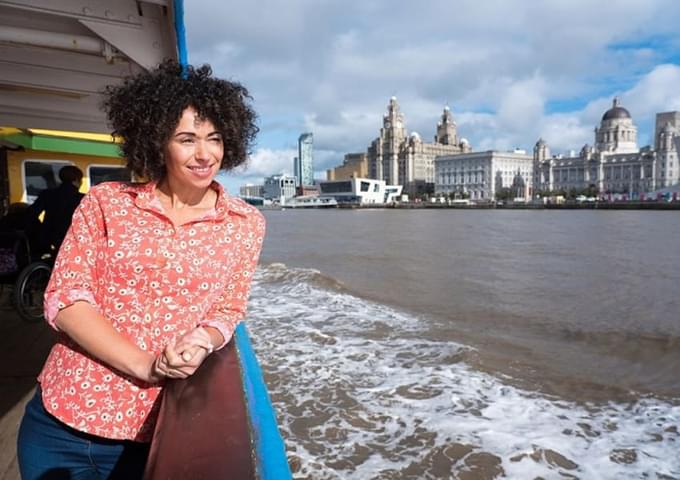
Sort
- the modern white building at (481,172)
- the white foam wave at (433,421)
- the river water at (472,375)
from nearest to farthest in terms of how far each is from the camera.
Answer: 1. the white foam wave at (433,421)
2. the river water at (472,375)
3. the modern white building at (481,172)

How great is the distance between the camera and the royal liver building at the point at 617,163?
10881 cm

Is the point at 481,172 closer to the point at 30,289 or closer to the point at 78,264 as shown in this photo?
the point at 30,289

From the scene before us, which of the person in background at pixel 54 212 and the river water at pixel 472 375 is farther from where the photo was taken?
the person in background at pixel 54 212

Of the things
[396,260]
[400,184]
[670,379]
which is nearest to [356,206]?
[400,184]

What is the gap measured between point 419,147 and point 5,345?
473ft

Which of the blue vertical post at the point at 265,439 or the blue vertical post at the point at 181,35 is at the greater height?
the blue vertical post at the point at 181,35

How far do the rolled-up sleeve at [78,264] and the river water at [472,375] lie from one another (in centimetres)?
272

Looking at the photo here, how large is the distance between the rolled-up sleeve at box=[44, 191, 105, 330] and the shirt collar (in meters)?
0.11

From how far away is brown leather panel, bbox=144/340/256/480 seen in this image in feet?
2.91

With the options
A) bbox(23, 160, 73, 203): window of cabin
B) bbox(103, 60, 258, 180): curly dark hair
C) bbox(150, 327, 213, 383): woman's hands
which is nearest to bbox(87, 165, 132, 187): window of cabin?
bbox(23, 160, 73, 203): window of cabin

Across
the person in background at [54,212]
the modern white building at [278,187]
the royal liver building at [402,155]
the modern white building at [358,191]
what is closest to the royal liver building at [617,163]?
the royal liver building at [402,155]

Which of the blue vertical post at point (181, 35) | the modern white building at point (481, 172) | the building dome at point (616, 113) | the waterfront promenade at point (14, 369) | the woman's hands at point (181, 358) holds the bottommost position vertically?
the waterfront promenade at point (14, 369)

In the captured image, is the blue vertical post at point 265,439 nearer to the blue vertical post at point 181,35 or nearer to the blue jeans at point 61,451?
the blue jeans at point 61,451

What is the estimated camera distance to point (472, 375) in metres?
5.52
